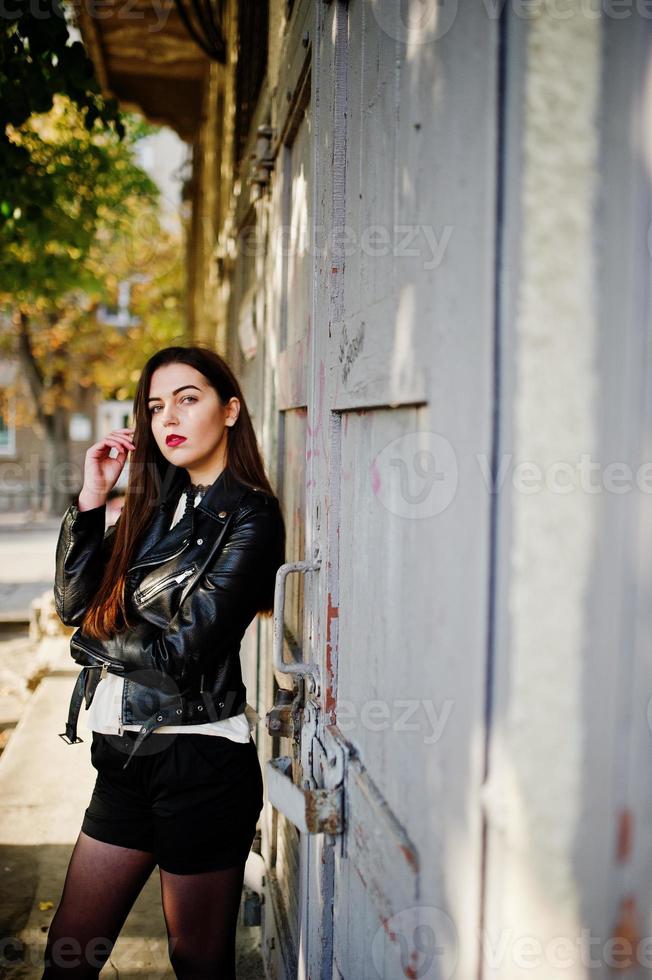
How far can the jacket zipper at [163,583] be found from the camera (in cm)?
225

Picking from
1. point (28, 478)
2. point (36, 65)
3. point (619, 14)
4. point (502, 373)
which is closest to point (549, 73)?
point (619, 14)

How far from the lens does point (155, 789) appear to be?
2.25 meters

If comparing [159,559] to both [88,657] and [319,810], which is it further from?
[319,810]

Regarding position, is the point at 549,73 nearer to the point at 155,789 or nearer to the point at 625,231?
the point at 625,231

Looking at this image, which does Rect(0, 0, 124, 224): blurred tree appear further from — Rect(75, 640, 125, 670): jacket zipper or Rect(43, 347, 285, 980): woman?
Rect(75, 640, 125, 670): jacket zipper

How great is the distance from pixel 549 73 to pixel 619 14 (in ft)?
0.35

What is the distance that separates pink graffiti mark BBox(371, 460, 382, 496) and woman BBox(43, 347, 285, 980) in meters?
0.74

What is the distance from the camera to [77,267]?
10.5m

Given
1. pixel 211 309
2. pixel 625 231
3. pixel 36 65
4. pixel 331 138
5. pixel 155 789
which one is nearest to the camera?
pixel 625 231

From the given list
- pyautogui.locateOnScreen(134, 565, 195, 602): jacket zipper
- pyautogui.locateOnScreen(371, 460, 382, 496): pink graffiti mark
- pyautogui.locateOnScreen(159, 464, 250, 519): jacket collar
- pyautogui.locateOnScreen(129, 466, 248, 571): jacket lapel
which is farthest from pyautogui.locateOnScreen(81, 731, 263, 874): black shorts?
pyautogui.locateOnScreen(371, 460, 382, 496): pink graffiti mark

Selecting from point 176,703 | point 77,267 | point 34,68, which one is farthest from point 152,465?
point 77,267

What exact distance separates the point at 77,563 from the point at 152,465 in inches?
14.4

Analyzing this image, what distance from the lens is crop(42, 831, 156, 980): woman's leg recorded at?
2.29 m

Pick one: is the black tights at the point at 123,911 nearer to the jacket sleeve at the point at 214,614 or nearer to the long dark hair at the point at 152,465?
the jacket sleeve at the point at 214,614
